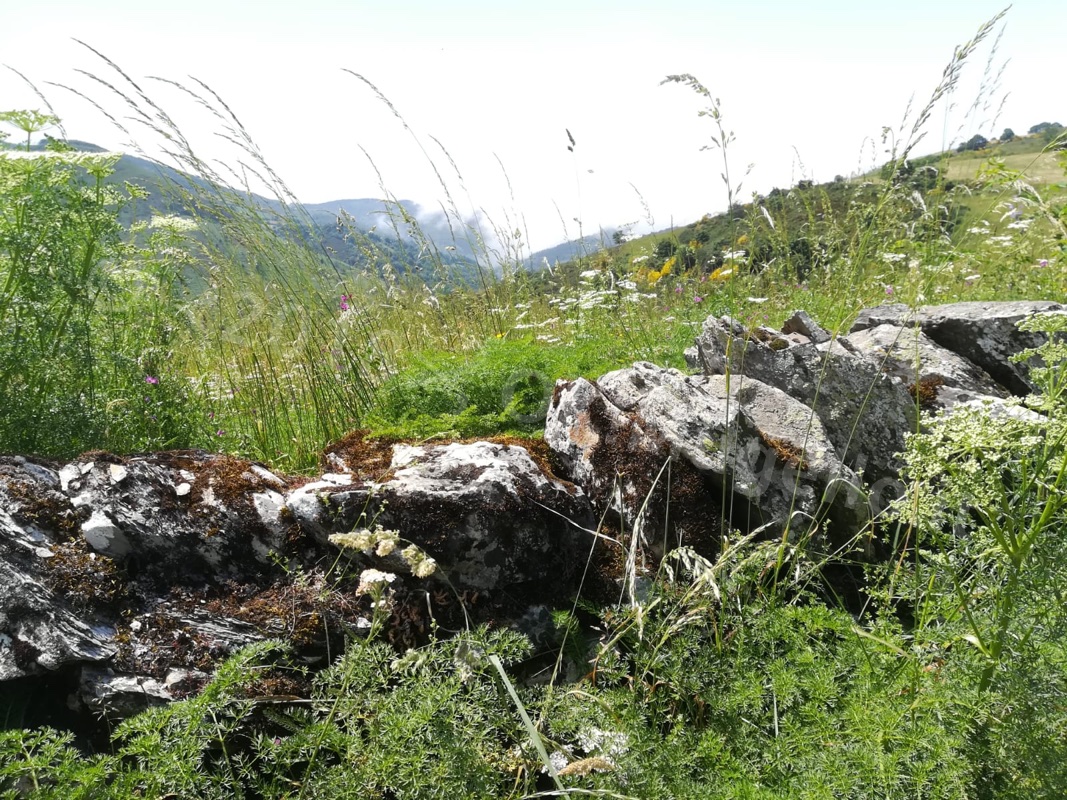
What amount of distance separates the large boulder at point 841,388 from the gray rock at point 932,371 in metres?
0.30

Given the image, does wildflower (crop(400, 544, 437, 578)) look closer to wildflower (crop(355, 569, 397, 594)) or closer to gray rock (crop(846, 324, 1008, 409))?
wildflower (crop(355, 569, 397, 594))

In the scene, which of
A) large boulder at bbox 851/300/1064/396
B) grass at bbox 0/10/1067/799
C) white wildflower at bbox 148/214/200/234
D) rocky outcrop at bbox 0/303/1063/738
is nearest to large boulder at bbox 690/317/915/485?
rocky outcrop at bbox 0/303/1063/738

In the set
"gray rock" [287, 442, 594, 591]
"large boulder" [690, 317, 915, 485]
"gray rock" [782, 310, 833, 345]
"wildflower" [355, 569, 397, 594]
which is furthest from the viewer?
"gray rock" [782, 310, 833, 345]

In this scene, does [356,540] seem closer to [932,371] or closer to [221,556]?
[221,556]

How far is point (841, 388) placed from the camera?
4023 millimetres

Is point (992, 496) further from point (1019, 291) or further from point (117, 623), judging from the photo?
point (1019, 291)

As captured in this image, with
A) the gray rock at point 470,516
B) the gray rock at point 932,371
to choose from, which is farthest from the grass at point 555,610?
the gray rock at point 932,371

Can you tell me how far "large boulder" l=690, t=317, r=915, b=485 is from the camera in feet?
13.0

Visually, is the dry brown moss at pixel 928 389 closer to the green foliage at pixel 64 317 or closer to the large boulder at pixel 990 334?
the large boulder at pixel 990 334

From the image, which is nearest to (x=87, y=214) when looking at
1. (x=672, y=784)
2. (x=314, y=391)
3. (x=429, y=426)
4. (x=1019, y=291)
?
(x=314, y=391)

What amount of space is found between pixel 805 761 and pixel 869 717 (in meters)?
0.25

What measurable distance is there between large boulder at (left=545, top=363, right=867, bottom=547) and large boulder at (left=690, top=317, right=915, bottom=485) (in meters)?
0.34

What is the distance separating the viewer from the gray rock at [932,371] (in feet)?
14.4

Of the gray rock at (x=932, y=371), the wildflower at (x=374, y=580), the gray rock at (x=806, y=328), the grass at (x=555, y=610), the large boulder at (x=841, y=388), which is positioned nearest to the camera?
the grass at (x=555, y=610)
